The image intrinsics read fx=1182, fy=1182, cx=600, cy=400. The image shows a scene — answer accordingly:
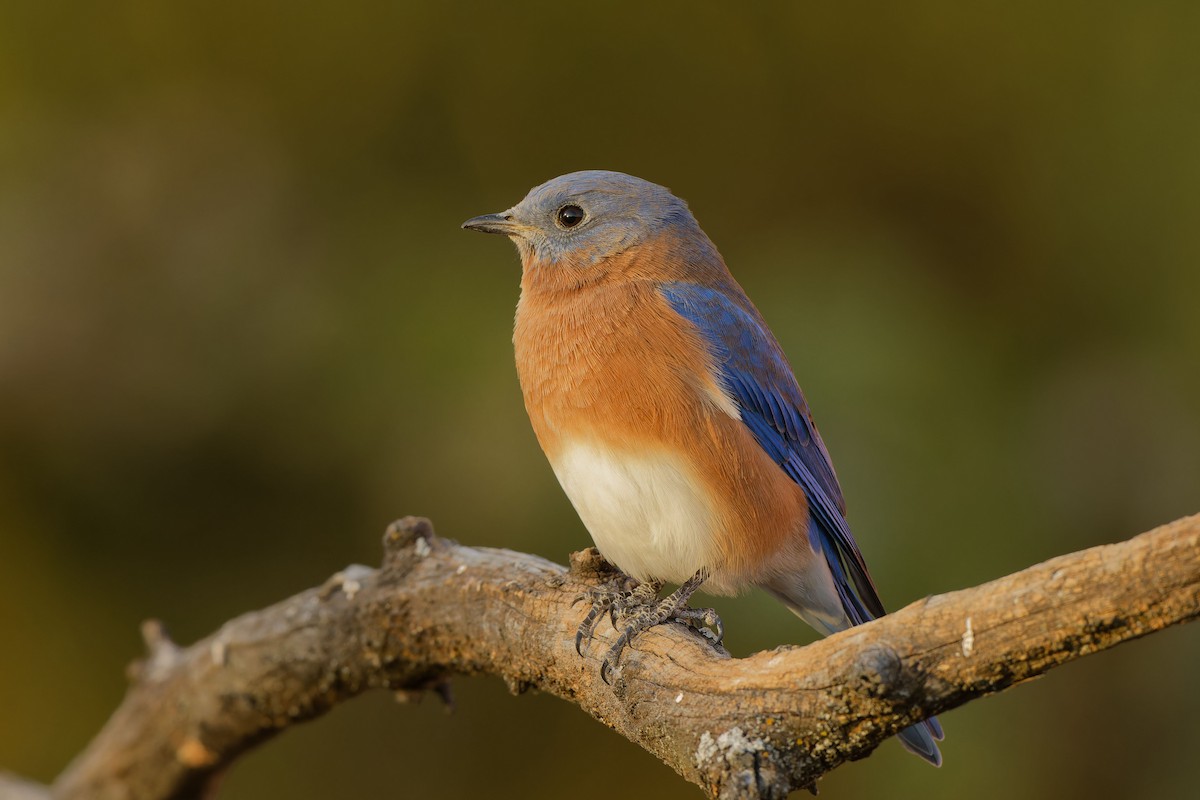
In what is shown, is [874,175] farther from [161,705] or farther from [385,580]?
[161,705]

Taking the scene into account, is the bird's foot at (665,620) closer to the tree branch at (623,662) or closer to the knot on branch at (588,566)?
the tree branch at (623,662)

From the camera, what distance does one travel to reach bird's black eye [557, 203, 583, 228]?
328 cm

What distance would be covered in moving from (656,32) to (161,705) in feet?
11.5

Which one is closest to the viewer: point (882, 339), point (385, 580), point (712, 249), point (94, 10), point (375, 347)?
point (385, 580)

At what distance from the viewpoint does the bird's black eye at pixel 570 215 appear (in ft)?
10.8

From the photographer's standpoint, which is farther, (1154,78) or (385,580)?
(1154,78)

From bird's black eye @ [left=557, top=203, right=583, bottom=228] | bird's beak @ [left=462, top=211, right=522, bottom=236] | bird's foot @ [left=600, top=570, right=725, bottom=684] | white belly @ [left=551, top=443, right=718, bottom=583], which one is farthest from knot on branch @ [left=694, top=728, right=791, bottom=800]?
bird's beak @ [left=462, top=211, right=522, bottom=236]

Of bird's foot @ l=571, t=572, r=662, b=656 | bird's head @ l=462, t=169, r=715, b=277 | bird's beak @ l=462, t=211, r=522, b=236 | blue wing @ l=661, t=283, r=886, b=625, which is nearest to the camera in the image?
bird's foot @ l=571, t=572, r=662, b=656

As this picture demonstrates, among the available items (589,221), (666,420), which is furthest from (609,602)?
(589,221)

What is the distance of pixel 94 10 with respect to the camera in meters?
5.61

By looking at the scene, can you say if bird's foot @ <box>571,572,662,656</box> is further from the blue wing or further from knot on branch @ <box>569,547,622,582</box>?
the blue wing

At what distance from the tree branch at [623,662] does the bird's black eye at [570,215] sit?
920 mm

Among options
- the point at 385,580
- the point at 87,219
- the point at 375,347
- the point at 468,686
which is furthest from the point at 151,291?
the point at 385,580

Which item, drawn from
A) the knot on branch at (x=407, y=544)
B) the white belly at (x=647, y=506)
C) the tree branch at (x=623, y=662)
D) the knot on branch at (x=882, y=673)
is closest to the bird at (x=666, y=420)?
the white belly at (x=647, y=506)
